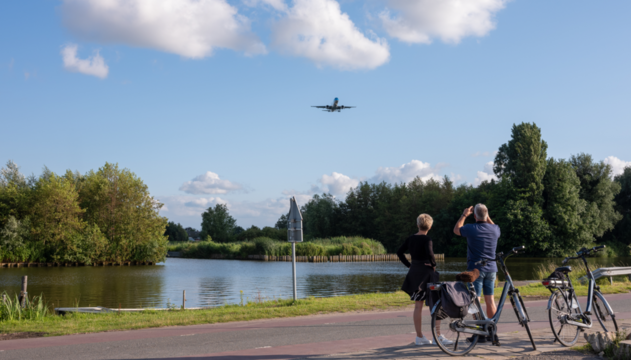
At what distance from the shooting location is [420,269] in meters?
7.05

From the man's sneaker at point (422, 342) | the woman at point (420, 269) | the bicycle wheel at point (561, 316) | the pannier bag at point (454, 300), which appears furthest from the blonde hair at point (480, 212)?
the man's sneaker at point (422, 342)

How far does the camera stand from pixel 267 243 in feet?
218

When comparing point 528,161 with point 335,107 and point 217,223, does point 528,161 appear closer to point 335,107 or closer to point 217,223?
point 335,107

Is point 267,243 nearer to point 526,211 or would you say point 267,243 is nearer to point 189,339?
point 526,211

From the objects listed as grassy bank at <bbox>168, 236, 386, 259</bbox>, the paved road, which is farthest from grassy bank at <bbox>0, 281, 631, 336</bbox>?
grassy bank at <bbox>168, 236, 386, 259</bbox>

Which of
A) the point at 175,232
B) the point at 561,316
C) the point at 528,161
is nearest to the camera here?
the point at 561,316

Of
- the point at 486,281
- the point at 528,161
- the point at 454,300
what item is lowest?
the point at 454,300

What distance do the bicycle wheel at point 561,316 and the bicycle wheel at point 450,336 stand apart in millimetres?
1268

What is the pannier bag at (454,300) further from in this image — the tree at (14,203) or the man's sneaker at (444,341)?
the tree at (14,203)

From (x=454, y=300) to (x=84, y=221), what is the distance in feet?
197

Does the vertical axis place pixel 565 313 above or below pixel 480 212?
below

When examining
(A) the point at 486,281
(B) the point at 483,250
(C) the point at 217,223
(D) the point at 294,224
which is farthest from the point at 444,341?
(C) the point at 217,223

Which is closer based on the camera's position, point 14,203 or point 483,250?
point 483,250

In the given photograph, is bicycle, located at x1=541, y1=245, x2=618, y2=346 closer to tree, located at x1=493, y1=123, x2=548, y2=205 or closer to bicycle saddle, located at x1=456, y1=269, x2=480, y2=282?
bicycle saddle, located at x1=456, y1=269, x2=480, y2=282
